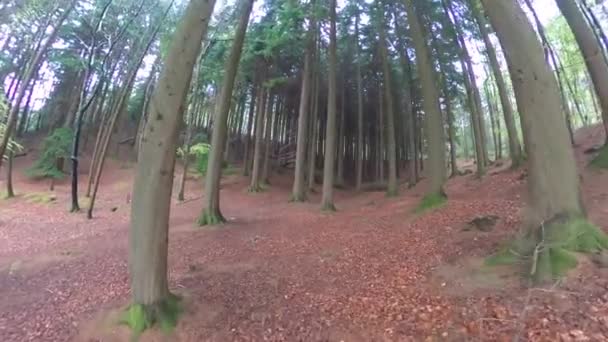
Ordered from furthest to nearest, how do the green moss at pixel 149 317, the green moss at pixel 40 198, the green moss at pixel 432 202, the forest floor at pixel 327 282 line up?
the green moss at pixel 40 198, the green moss at pixel 432 202, the green moss at pixel 149 317, the forest floor at pixel 327 282

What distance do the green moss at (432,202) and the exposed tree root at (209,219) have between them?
5.87m

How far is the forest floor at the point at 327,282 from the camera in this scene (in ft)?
13.5

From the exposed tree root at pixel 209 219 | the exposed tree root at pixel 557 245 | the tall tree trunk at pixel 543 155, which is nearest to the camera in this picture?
the exposed tree root at pixel 557 245

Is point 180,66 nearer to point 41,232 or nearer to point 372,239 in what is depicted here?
point 372,239

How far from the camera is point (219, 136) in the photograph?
1238cm

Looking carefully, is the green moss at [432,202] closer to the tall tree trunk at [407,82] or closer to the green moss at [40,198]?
the tall tree trunk at [407,82]

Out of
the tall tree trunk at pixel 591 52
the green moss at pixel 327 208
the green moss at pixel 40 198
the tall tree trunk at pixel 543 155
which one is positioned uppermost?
the tall tree trunk at pixel 591 52

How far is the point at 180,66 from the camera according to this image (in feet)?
17.8

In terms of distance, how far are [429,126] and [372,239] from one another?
399 centimetres

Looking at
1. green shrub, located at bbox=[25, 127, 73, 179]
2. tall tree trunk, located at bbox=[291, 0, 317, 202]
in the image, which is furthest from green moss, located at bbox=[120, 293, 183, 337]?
green shrub, located at bbox=[25, 127, 73, 179]

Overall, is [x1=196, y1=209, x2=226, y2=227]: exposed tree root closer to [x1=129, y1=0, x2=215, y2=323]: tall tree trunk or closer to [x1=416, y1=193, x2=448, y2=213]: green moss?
[x1=416, y1=193, x2=448, y2=213]: green moss

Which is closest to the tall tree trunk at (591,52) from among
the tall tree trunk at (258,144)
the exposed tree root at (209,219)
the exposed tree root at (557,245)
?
the exposed tree root at (557,245)

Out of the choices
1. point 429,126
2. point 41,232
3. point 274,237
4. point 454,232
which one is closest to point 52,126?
point 41,232

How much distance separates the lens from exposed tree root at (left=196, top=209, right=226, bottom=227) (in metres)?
11.9
